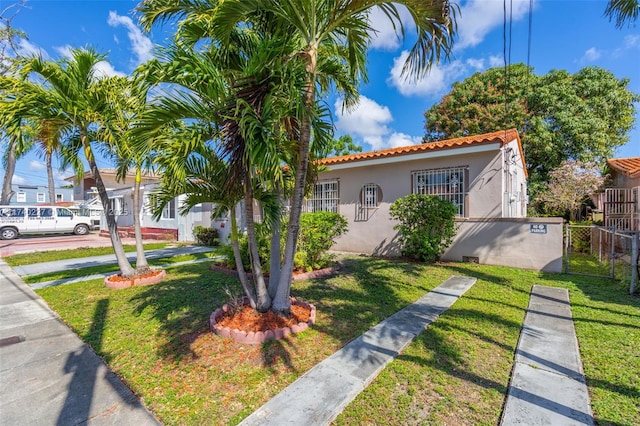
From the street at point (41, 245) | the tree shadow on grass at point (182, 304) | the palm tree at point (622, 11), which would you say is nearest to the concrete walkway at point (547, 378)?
the tree shadow on grass at point (182, 304)

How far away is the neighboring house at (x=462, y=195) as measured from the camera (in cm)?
790

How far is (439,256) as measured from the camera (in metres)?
8.91

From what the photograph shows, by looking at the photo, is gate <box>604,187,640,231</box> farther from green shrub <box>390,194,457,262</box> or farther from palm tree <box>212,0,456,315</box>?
palm tree <box>212,0,456,315</box>

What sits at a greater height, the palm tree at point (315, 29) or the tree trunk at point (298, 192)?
the palm tree at point (315, 29)

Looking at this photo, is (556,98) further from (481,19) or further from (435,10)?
(435,10)

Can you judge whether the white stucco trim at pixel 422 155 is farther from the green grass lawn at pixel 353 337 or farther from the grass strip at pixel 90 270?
the grass strip at pixel 90 270

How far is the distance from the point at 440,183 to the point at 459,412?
7.86 metres

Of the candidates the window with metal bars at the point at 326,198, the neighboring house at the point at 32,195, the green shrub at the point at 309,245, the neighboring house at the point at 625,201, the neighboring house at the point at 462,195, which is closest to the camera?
the green shrub at the point at 309,245

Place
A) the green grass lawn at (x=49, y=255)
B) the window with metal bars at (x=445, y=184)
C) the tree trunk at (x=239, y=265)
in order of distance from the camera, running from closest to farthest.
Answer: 1. the tree trunk at (x=239, y=265)
2. the window with metal bars at (x=445, y=184)
3. the green grass lawn at (x=49, y=255)

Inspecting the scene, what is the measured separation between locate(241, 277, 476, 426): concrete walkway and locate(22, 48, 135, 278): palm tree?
6848 millimetres

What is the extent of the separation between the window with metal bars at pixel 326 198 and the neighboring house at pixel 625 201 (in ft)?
31.8

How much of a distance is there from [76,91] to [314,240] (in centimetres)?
614

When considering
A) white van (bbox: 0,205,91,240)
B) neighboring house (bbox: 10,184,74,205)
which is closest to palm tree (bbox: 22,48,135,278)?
white van (bbox: 0,205,91,240)

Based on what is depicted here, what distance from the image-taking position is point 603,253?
932 centimetres
